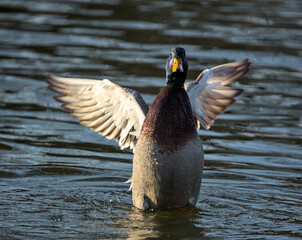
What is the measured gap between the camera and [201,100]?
8.21 metres

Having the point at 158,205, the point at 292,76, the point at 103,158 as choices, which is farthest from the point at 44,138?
the point at 292,76

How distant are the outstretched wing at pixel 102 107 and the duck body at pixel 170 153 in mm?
656

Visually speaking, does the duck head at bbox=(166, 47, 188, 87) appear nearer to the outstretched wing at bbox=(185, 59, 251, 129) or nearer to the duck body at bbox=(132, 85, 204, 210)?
the duck body at bbox=(132, 85, 204, 210)

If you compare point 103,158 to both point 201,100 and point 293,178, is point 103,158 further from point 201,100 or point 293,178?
point 293,178

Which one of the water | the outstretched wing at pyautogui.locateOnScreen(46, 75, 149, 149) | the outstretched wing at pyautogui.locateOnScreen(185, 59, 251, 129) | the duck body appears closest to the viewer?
the duck body

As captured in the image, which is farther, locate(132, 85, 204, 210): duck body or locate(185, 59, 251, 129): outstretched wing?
locate(185, 59, 251, 129): outstretched wing

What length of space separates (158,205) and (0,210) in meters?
1.55

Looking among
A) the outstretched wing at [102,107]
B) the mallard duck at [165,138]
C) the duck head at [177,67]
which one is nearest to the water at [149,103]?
the mallard duck at [165,138]

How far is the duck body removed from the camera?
6984mm

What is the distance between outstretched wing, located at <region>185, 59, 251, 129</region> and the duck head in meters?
0.86

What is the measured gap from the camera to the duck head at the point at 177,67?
7.00m

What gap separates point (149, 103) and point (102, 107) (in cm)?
288

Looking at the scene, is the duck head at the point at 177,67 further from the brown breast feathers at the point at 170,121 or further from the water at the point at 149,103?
the water at the point at 149,103

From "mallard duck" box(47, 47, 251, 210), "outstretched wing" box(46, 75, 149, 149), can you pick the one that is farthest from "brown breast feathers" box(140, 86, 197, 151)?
"outstretched wing" box(46, 75, 149, 149)
